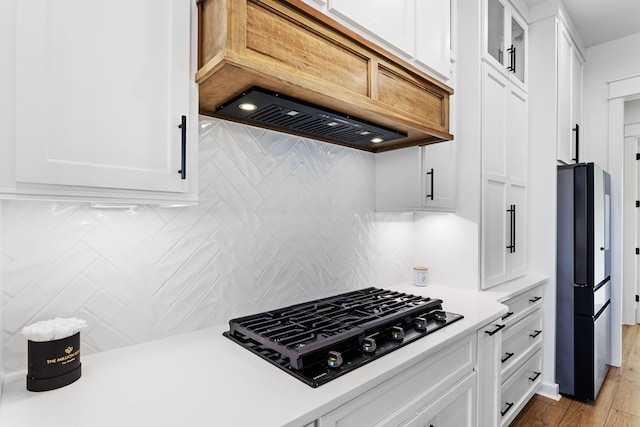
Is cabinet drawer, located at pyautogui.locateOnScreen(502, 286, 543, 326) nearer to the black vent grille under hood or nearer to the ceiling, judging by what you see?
the black vent grille under hood

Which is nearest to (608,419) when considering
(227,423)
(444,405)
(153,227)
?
(444,405)

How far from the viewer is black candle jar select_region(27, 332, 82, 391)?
939mm

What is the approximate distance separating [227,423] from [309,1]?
1.28 metres

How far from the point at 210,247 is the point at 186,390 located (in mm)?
605

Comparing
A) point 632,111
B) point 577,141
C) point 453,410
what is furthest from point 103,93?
point 632,111

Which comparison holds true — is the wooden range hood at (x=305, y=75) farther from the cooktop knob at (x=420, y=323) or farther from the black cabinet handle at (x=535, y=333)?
the black cabinet handle at (x=535, y=333)

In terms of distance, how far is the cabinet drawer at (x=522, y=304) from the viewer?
2.19 meters

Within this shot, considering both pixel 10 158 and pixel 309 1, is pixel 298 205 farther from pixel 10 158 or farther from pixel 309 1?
pixel 10 158

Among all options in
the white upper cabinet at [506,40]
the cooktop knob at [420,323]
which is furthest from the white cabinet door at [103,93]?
the white upper cabinet at [506,40]

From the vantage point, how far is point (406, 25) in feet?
5.31

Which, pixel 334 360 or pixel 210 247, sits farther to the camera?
pixel 210 247

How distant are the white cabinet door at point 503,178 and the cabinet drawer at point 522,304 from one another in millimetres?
149

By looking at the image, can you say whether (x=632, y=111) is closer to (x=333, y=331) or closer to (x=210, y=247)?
(x=333, y=331)

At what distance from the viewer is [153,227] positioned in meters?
1.30
